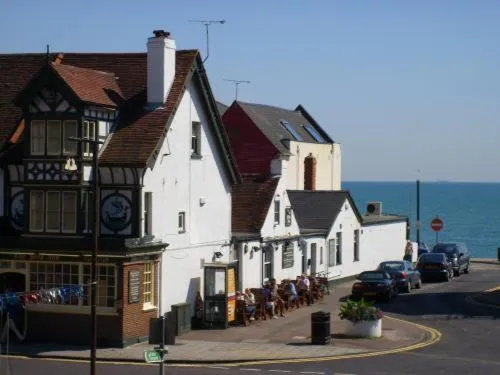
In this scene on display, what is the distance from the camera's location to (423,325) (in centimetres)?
4106

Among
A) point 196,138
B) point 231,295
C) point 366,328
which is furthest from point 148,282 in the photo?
point 366,328

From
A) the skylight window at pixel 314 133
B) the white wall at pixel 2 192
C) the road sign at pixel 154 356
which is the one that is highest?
the skylight window at pixel 314 133

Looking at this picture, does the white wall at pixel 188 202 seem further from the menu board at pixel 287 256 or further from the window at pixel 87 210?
the menu board at pixel 287 256

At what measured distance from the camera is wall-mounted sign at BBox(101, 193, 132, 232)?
3566cm

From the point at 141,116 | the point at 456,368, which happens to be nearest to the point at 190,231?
the point at 141,116

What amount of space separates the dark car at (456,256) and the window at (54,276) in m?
31.9

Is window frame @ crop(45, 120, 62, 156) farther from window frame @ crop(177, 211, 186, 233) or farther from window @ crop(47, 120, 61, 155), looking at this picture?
window frame @ crop(177, 211, 186, 233)

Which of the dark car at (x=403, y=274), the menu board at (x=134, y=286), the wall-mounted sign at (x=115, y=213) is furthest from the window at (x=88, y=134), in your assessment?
the dark car at (x=403, y=274)

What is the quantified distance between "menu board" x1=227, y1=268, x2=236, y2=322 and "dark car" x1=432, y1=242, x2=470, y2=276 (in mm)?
24819

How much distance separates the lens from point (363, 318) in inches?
1458

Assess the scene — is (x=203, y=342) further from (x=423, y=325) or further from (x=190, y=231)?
(x=423, y=325)

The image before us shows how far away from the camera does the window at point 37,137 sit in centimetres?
3591

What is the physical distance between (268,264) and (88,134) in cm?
1396

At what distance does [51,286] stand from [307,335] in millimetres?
9257
